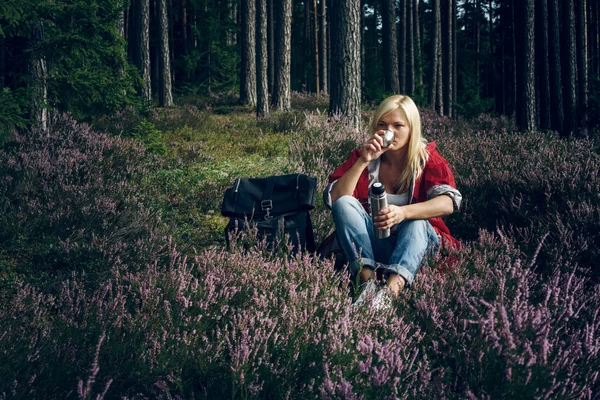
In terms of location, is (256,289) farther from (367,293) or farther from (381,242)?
(381,242)

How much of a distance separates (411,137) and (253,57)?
1248 centimetres

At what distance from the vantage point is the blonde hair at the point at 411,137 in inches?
147

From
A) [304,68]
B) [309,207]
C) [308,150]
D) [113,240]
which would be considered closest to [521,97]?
[308,150]

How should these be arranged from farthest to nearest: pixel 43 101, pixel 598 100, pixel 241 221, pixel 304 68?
pixel 304 68 → pixel 598 100 → pixel 43 101 → pixel 241 221

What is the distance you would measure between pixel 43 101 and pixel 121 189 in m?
2.33

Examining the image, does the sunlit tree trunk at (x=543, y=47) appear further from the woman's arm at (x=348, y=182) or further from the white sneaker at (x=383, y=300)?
the white sneaker at (x=383, y=300)

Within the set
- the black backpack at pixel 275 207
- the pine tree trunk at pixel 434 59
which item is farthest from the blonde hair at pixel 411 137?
A: the pine tree trunk at pixel 434 59

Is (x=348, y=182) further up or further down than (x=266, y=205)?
further up

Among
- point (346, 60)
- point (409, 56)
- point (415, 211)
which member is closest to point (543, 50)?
point (409, 56)

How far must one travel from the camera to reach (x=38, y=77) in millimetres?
7156

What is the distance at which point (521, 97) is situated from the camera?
12.7 m

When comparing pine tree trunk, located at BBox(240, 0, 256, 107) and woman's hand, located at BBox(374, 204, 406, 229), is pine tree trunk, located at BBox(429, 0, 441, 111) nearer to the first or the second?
pine tree trunk, located at BBox(240, 0, 256, 107)

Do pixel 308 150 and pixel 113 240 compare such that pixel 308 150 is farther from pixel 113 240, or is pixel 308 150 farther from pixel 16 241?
pixel 16 241

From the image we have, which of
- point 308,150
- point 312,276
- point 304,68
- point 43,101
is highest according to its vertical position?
point 304,68
